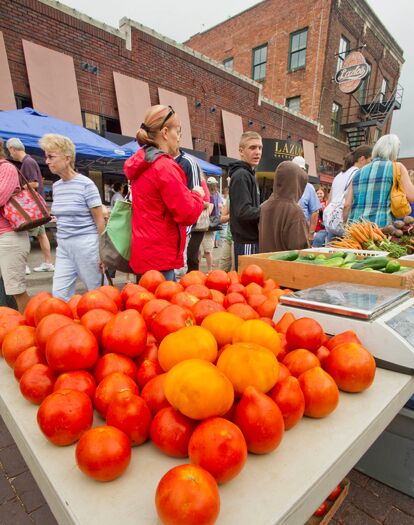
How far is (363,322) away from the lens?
4.00 feet

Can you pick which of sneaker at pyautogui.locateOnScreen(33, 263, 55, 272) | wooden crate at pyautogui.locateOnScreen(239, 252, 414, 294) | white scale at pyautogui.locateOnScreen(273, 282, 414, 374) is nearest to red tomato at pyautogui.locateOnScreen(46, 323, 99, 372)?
white scale at pyautogui.locateOnScreen(273, 282, 414, 374)

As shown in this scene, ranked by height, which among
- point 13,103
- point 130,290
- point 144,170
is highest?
point 13,103

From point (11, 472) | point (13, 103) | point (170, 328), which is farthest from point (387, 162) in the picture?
point (13, 103)

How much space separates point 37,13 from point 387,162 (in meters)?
9.96

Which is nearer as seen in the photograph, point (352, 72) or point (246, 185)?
point (246, 185)

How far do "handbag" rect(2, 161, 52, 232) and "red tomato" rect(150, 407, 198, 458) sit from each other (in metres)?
2.80

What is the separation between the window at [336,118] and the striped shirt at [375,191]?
20.2 metres

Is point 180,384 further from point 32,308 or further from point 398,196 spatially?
point 398,196

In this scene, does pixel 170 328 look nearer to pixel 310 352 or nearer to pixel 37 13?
pixel 310 352

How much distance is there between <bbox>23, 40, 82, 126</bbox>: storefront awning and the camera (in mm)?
8555

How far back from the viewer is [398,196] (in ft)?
10.9

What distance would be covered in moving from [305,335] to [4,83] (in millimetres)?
9830

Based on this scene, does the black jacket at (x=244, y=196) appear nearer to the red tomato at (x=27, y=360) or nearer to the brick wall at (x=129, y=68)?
the red tomato at (x=27, y=360)

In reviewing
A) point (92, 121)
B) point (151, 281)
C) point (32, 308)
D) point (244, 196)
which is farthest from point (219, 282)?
point (92, 121)
